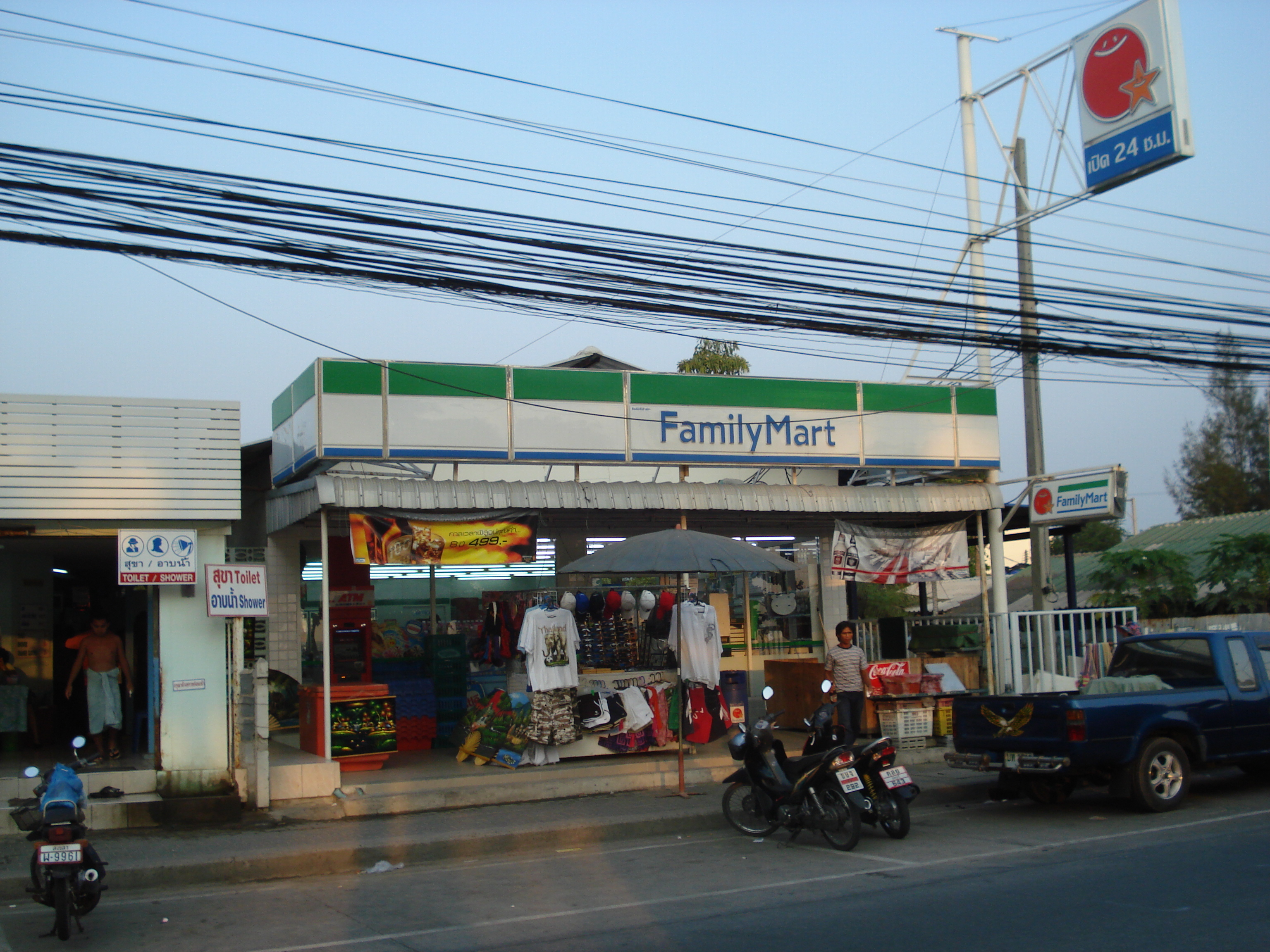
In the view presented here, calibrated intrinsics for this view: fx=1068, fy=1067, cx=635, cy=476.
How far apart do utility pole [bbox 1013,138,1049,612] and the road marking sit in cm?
726

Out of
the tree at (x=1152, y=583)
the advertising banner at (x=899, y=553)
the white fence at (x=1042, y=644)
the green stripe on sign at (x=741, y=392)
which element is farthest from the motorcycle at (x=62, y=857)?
the tree at (x=1152, y=583)

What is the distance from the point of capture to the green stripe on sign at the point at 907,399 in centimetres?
1492

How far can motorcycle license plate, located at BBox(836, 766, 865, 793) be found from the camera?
359 inches

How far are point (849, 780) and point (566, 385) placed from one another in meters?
6.28

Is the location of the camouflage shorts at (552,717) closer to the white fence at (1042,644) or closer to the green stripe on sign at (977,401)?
the white fence at (1042,644)

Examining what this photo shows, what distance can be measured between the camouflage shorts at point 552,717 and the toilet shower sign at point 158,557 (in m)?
4.07

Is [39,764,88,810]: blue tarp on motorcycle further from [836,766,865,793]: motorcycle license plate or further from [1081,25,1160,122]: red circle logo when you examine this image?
[1081,25,1160,122]: red circle logo

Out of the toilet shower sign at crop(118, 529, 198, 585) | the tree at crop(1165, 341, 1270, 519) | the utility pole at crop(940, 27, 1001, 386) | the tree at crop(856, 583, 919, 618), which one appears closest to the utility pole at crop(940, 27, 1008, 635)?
the utility pole at crop(940, 27, 1001, 386)

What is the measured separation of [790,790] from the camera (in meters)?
9.44

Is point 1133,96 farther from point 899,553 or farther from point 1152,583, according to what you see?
point 1152,583

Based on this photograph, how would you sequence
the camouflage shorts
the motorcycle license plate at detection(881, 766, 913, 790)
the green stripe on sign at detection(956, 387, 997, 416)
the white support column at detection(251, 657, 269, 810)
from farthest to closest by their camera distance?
the green stripe on sign at detection(956, 387, 997, 416), the camouflage shorts, the white support column at detection(251, 657, 269, 810), the motorcycle license plate at detection(881, 766, 913, 790)

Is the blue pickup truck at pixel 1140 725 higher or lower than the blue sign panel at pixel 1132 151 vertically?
lower

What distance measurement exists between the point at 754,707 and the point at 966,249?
318 inches

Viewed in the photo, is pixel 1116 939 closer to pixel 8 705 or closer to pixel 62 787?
pixel 62 787
